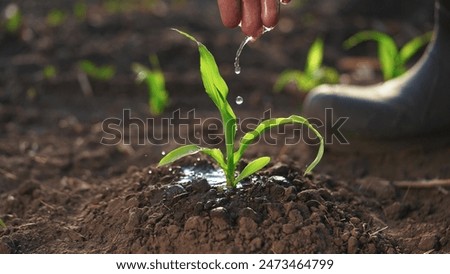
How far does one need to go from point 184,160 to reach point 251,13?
0.62m

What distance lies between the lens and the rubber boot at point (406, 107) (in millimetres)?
3143

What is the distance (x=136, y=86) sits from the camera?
4168 millimetres

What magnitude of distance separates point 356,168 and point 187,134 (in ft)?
2.67

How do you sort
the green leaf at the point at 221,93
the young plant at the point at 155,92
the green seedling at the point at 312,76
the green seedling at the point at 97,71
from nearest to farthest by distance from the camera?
the green leaf at the point at 221,93 → the young plant at the point at 155,92 → the green seedling at the point at 312,76 → the green seedling at the point at 97,71

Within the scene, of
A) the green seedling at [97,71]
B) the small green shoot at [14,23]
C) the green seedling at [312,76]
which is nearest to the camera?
the green seedling at [312,76]

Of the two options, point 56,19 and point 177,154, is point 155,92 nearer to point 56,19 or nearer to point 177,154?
point 177,154

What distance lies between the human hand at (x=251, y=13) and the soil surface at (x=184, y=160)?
46 centimetres

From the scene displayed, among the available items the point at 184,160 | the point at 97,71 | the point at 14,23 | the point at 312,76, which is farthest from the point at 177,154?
the point at 14,23

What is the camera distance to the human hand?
215 centimetres

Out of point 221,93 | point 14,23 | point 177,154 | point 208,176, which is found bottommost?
point 208,176

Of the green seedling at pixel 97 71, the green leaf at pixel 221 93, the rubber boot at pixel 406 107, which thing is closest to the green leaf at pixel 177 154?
the green leaf at pixel 221 93

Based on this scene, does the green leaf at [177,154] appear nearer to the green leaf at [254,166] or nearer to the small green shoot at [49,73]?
the green leaf at [254,166]

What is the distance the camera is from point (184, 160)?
2578 millimetres

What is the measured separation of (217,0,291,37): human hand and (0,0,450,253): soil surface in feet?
1.52
